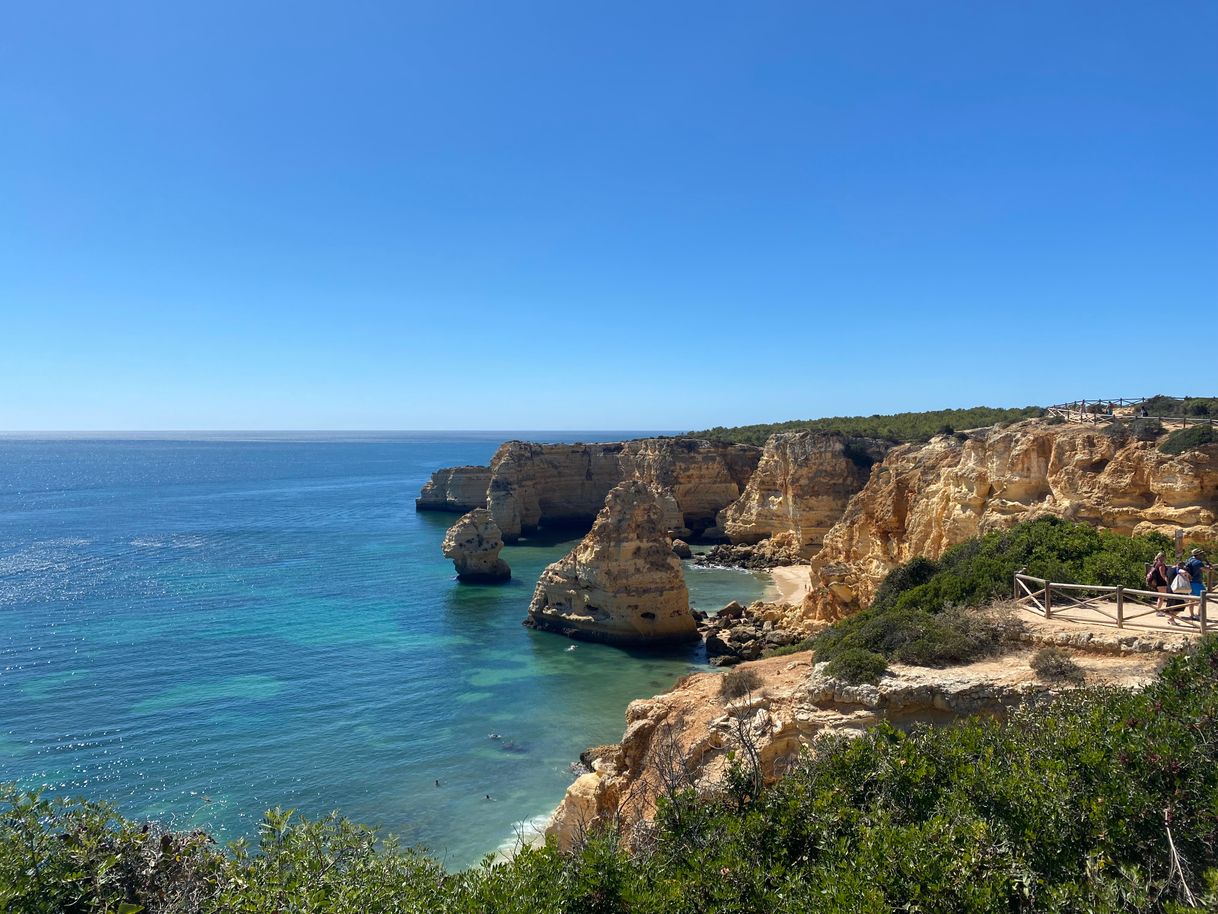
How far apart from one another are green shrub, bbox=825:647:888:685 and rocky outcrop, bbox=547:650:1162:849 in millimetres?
158

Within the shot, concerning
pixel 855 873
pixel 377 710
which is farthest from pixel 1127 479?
pixel 377 710

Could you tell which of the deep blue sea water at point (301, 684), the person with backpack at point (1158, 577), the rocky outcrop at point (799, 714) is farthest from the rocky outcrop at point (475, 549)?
the person with backpack at point (1158, 577)

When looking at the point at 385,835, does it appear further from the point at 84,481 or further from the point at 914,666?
the point at 84,481

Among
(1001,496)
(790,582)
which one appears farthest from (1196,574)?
(790,582)

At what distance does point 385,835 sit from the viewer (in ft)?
56.2

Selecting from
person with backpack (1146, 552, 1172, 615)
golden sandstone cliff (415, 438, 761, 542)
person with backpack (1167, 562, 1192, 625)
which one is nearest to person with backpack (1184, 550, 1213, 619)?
person with backpack (1167, 562, 1192, 625)

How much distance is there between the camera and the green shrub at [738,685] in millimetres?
13406

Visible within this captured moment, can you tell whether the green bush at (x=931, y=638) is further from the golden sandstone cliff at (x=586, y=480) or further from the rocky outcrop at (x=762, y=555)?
the golden sandstone cliff at (x=586, y=480)

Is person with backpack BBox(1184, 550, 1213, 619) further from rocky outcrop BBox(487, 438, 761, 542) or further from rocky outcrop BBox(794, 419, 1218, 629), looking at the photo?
rocky outcrop BBox(487, 438, 761, 542)

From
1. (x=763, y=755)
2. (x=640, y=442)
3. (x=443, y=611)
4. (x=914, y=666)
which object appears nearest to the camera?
(x=763, y=755)

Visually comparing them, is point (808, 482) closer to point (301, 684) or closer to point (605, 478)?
point (605, 478)

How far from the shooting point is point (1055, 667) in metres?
10.9

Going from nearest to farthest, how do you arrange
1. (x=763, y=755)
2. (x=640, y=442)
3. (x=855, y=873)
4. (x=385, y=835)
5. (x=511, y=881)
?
(x=855, y=873) < (x=511, y=881) < (x=763, y=755) < (x=385, y=835) < (x=640, y=442)

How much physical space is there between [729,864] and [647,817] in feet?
15.8
